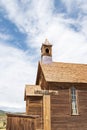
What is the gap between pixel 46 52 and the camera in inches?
1355

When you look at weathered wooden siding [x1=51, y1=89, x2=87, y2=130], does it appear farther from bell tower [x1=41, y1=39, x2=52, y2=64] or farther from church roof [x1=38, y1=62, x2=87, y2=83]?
bell tower [x1=41, y1=39, x2=52, y2=64]

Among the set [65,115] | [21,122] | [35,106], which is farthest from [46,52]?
[21,122]

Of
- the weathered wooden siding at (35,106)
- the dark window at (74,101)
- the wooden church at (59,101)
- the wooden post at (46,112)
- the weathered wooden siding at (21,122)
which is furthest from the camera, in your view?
the dark window at (74,101)

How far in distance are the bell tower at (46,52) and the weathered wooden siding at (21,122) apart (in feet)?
41.6

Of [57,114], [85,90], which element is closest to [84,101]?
[85,90]

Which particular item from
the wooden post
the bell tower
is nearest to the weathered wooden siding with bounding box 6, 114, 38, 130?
the wooden post

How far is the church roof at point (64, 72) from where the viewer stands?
29.4 meters

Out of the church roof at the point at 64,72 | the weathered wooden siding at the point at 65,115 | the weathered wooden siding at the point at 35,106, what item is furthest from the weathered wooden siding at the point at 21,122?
the church roof at the point at 64,72

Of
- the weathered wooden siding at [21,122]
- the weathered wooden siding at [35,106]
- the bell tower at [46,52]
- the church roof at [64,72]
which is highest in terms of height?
the bell tower at [46,52]

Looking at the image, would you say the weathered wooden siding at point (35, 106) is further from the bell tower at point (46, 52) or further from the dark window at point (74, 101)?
the bell tower at point (46, 52)

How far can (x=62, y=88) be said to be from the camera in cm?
2892

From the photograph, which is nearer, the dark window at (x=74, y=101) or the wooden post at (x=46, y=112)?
the wooden post at (x=46, y=112)

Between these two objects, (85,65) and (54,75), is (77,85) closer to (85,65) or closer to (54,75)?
(54,75)

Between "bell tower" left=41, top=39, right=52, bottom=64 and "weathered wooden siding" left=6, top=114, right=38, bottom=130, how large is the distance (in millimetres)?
12694
